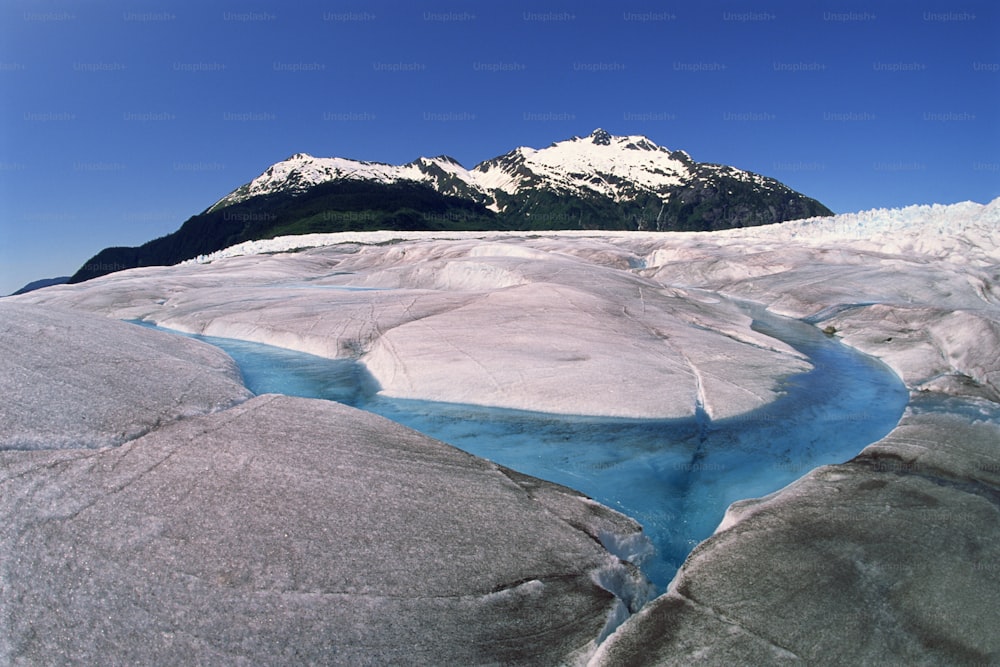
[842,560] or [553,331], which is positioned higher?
[553,331]

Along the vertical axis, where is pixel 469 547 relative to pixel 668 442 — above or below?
above

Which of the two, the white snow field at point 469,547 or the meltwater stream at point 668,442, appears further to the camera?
the meltwater stream at point 668,442

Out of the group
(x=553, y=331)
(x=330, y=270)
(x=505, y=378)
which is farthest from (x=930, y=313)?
(x=330, y=270)

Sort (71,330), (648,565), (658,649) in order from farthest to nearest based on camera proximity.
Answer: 1. (71,330)
2. (648,565)
3. (658,649)

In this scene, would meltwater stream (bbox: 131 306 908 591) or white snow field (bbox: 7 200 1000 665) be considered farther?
meltwater stream (bbox: 131 306 908 591)

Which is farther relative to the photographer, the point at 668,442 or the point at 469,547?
the point at 668,442

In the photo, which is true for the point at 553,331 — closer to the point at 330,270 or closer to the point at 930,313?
the point at 930,313

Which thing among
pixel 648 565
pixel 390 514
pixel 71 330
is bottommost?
pixel 648 565

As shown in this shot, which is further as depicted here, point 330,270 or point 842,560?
point 330,270
